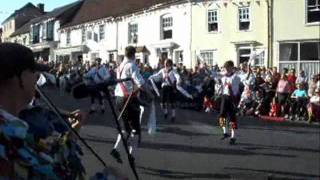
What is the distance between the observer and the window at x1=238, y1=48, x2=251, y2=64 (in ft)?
106

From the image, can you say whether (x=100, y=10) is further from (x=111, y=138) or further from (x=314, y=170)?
(x=314, y=170)

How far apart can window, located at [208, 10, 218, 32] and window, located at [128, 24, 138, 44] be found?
8203mm

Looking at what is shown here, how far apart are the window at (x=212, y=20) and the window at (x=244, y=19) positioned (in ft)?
6.29

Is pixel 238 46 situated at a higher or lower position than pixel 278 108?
higher

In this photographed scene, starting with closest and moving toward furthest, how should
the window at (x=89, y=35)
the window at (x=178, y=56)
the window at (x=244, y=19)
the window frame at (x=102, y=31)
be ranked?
→ the window at (x=244, y=19)
the window at (x=178, y=56)
the window frame at (x=102, y=31)
the window at (x=89, y=35)

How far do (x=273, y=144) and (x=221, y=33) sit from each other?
815 inches

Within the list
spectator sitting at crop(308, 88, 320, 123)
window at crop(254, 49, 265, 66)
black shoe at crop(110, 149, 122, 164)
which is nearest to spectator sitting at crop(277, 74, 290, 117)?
spectator sitting at crop(308, 88, 320, 123)

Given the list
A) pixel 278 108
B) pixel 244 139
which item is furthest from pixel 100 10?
pixel 244 139

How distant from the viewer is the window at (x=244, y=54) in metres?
32.3

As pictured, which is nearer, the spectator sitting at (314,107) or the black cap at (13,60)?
the black cap at (13,60)

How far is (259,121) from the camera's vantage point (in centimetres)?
1959

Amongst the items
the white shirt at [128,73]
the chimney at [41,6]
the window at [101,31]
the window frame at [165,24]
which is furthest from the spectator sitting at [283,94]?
the chimney at [41,6]

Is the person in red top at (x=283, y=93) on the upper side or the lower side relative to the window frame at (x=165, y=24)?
lower

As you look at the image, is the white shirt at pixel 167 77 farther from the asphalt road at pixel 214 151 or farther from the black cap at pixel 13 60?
the black cap at pixel 13 60
